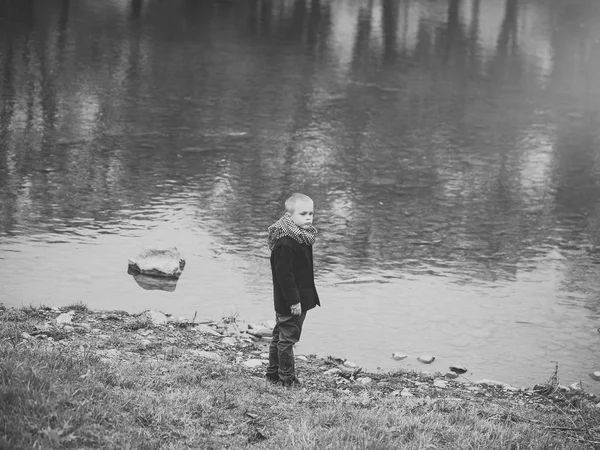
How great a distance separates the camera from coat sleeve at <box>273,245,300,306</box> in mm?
7727

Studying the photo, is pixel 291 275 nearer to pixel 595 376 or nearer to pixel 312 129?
pixel 595 376

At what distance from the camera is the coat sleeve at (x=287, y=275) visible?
7727 mm

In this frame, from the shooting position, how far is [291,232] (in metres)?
7.75

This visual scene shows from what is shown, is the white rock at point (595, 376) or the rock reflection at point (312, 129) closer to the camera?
the white rock at point (595, 376)

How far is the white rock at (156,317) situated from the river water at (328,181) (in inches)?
17.5

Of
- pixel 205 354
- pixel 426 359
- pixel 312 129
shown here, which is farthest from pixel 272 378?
pixel 312 129

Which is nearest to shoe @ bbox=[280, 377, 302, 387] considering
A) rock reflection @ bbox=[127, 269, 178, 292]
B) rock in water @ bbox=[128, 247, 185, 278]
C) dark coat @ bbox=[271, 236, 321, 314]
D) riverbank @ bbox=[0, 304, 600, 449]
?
riverbank @ bbox=[0, 304, 600, 449]

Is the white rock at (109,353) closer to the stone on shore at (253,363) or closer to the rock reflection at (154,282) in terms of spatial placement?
the stone on shore at (253,363)

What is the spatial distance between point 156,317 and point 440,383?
3.10 m

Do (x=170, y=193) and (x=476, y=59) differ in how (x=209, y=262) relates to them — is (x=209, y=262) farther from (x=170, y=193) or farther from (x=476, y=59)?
(x=476, y=59)

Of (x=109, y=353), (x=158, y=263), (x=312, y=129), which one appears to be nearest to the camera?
(x=109, y=353)

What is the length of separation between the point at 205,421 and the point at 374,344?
345cm

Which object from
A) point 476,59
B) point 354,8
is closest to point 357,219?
point 476,59

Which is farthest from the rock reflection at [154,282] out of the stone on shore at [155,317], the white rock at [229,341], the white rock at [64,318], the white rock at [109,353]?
the white rock at [109,353]
